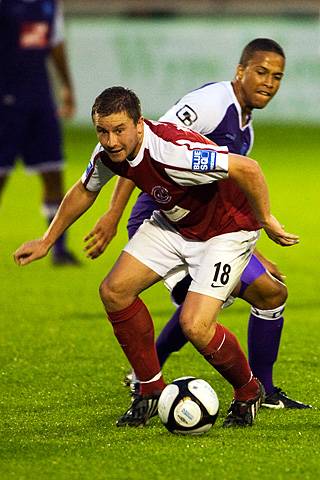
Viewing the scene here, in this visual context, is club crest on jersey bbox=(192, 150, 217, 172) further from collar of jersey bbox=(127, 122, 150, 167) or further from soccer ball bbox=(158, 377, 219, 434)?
soccer ball bbox=(158, 377, 219, 434)

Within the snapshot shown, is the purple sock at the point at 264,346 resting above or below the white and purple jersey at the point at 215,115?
below

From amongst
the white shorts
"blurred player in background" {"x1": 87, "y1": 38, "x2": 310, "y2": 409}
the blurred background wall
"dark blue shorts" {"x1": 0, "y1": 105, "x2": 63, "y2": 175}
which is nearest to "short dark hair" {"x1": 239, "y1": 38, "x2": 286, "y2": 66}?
"blurred player in background" {"x1": 87, "y1": 38, "x2": 310, "y2": 409}

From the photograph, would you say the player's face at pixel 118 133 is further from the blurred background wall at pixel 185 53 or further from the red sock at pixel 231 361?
the blurred background wall at pixel 185 53

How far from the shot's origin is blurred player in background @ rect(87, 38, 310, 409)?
629 cm

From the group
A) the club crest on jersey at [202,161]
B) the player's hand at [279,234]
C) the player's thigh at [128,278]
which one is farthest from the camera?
the player's thigh at [128,278]

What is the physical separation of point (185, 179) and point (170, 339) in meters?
1.54

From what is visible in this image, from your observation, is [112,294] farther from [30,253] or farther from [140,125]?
[140,125]

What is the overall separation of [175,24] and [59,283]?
1401 centimetres

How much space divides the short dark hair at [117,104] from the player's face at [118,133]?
0.02 meters

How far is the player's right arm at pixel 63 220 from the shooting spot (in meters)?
6.05

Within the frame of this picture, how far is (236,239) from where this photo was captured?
594 cm

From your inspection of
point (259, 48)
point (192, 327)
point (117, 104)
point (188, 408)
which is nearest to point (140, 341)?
point (192, 327)

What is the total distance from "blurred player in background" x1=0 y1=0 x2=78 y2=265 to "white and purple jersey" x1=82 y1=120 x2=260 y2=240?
5.32 m

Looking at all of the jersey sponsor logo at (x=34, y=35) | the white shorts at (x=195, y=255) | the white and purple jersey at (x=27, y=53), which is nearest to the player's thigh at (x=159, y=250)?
the white shorts at (x=195, y=255)
